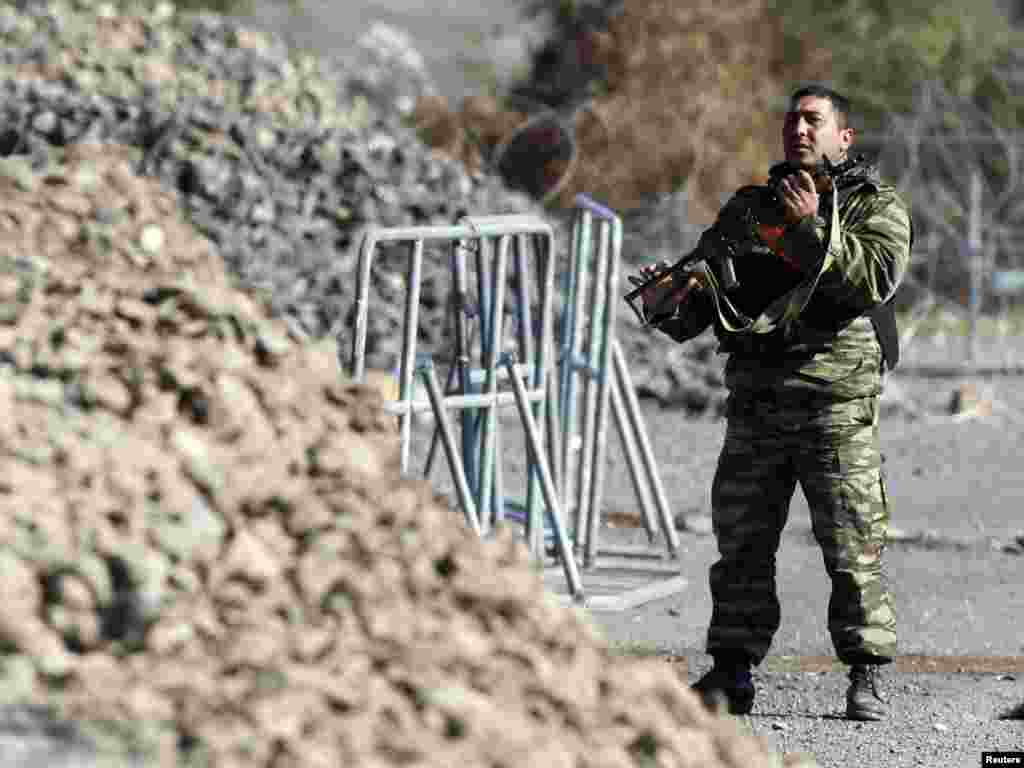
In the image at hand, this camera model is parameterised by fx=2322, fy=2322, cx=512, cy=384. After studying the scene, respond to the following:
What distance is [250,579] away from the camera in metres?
3.91

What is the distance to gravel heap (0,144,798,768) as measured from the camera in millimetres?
3596

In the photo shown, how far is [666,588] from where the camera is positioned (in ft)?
25.6

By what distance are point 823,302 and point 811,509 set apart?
55 centimetres

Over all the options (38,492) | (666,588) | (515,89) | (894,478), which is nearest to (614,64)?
(515,89)

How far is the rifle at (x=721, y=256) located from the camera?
5.86m

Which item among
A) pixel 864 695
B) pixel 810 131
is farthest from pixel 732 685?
pixel 810 131

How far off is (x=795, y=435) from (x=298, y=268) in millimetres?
6305

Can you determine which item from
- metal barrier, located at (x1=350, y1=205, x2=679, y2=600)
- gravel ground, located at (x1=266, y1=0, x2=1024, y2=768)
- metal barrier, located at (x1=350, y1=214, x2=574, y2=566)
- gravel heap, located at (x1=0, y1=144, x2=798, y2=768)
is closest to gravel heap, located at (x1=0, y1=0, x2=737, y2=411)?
gravel ground, located at (x1=266, y1=0, x2=1024, y2=768)

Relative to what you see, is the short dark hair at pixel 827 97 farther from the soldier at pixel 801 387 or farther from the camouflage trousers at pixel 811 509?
the camouflage trousers at pixel 811 509

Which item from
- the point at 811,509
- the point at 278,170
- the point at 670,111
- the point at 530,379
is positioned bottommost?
the point at 811,509

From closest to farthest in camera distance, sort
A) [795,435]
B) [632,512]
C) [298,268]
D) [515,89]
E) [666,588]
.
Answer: [795,435] → [666,588] → [632,512] → [298,268] → [515,89]

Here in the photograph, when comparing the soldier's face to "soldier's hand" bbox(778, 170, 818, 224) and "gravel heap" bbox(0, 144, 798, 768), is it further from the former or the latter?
"gravel heap" bbox(0, 144, 798, 768)

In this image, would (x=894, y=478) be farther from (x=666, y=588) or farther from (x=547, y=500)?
(x=547, y=500)

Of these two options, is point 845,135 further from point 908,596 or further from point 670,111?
point 670,111
